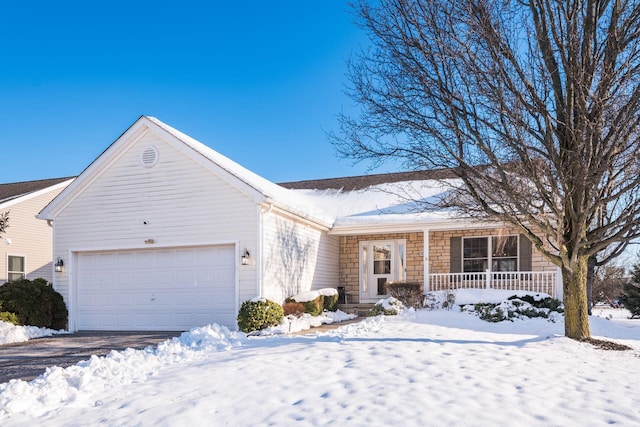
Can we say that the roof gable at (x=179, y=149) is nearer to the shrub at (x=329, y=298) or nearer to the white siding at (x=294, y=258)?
the white siding at (x=294, y=258)

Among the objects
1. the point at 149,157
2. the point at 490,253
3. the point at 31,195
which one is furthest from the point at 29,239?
the point at 490,253

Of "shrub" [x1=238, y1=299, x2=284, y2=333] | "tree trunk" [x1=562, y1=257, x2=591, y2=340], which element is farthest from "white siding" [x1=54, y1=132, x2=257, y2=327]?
"tree trunk" [x1=562, y1=257, x2=591, y2=340]

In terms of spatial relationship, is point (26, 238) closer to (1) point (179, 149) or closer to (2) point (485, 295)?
(1) point (179, 149)

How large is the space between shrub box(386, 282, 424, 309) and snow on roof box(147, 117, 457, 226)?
1895 mm

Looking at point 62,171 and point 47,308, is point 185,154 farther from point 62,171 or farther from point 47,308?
point 62,171

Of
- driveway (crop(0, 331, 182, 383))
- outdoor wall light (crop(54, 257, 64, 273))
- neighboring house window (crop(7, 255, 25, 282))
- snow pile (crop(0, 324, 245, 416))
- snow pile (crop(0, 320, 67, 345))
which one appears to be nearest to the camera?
snow pile (crop(0, 324, 245, 416))

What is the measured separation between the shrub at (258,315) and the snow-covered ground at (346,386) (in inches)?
101

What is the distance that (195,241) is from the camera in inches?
503

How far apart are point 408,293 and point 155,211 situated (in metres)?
7.11

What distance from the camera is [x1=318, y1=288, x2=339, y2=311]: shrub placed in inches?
573

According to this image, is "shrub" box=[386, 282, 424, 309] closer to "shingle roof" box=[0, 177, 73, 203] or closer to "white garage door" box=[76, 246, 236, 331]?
"white garage door" box=[76, 246, 236, 331]

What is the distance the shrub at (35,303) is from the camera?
12555 millimetres

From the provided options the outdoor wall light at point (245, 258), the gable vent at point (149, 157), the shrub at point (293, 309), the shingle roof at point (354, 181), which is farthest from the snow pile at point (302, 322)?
the shingle roof at point (354, 181)

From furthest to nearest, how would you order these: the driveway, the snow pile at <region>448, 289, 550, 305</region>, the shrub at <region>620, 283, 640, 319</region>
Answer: the shrub at <region>620, 283, 640, 319</region> < the snow pile at <region>448, 289, 550, 305</region> < the driveway
